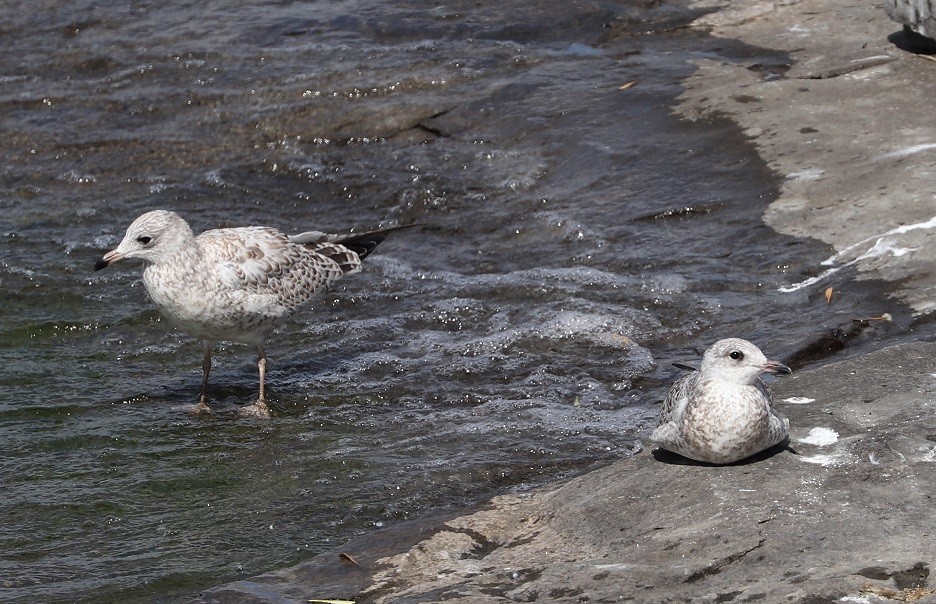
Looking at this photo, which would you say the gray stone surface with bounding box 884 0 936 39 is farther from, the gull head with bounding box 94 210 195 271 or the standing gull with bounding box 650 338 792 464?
the gull head with bounding box 94 210 195 271

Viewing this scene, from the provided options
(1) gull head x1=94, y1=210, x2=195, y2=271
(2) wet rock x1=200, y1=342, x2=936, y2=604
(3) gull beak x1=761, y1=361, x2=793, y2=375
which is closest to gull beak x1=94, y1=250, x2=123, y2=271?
(1) gull head x1=94, y1=210, x2=195, y2=271

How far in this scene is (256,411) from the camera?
6.96 meters

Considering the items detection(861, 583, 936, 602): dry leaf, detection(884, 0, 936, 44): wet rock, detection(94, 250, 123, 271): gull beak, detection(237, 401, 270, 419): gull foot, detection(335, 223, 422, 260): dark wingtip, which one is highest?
detection(884, 0, 936, 44): wet rock

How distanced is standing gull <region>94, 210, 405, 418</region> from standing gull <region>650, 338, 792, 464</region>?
8.90 feet

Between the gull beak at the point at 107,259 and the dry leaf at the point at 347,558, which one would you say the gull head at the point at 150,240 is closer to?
the gull beak at the point at 107,259

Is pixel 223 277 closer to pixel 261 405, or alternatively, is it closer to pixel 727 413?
pixel 261 405

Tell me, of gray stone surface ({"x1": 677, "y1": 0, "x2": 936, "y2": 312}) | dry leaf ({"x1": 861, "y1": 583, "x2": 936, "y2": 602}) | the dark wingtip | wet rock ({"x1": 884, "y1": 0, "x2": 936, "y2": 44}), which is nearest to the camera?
dry leaf ({"x1": 861, "y1": 583, "x2": 936, "y2": 602})

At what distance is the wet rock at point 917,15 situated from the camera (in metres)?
9.24

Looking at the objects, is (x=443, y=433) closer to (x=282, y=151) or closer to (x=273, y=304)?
(x=273, y=304)

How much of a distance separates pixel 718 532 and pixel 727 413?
1.93ft

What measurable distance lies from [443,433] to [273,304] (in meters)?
1.37

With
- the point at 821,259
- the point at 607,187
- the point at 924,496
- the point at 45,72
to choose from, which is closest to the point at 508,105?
the point at 607,187

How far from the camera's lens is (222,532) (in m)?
5.50

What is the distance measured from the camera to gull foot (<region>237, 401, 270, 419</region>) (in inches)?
273
